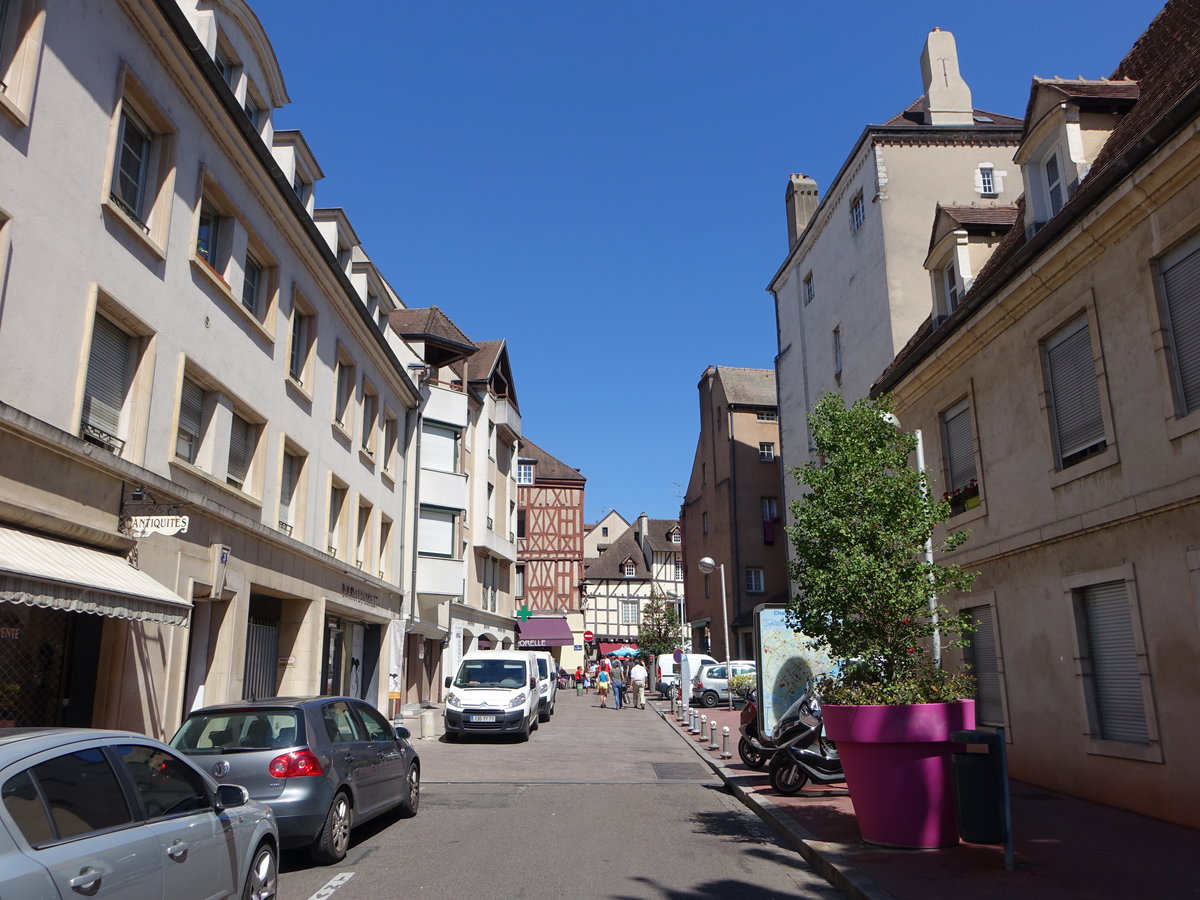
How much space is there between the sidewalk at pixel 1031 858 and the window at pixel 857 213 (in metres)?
16.7

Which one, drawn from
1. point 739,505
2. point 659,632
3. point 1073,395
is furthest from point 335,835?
point 659,632

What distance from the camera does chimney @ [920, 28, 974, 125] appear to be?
2398 cm

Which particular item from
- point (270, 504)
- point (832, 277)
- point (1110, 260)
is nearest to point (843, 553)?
point (1110, 260)

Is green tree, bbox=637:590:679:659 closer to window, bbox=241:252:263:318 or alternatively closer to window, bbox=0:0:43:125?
window, bbox=241:252:263:318

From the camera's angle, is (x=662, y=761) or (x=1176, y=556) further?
(x=662, y=761)

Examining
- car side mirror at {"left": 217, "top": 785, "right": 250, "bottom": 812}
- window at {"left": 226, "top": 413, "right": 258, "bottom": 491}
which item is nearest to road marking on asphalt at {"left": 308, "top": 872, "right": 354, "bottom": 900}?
car side mirror at {"left": 217, "top": 785, "right": 250, "bottom": 812}

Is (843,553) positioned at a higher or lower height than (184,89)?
lower

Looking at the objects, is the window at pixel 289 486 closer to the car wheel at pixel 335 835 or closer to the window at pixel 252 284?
the window at pixel 252 284

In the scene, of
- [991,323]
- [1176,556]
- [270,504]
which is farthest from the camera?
[270,504]

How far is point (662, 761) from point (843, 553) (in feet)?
32.6

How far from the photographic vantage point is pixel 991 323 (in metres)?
13.0

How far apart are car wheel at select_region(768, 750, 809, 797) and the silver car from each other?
7435mm

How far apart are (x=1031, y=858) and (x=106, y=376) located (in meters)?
11.1

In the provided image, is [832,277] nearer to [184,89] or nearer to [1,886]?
[184,89]
